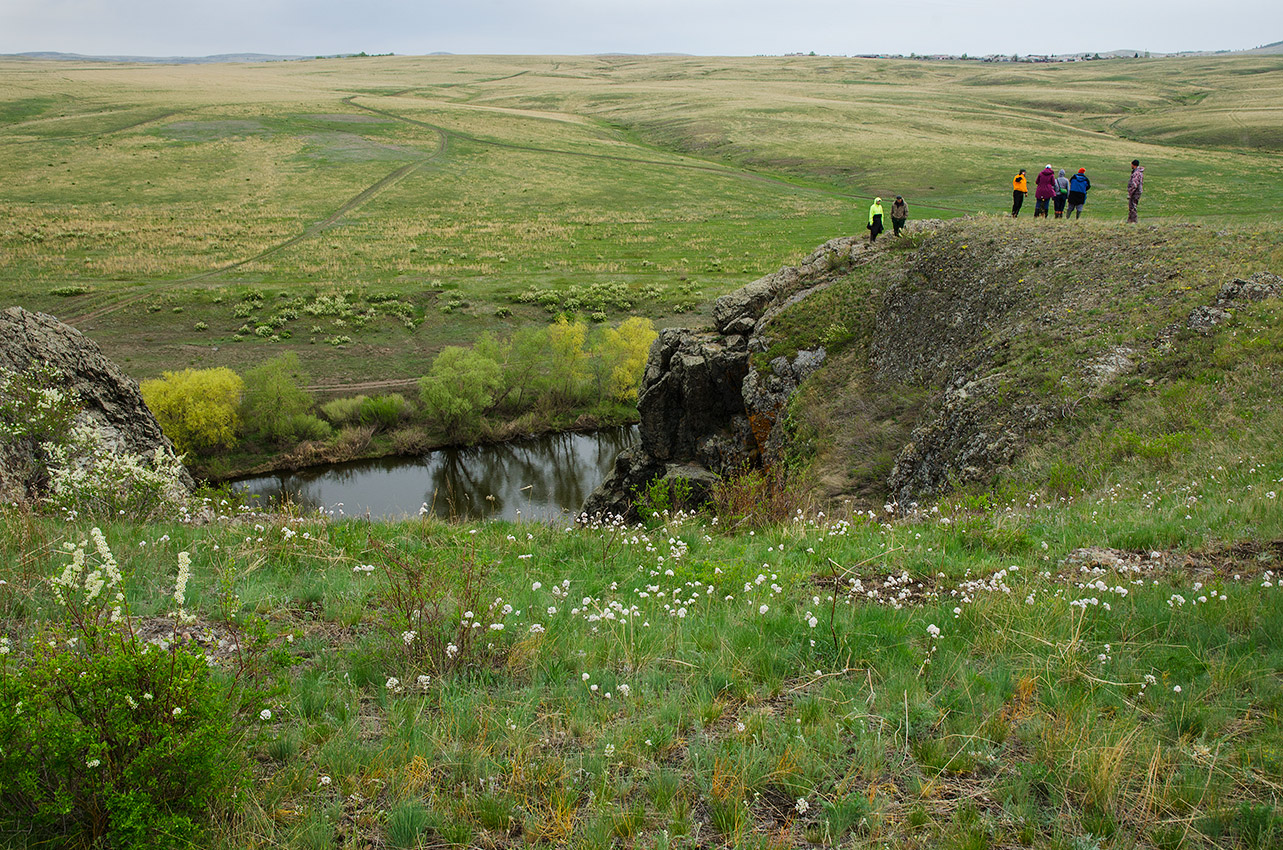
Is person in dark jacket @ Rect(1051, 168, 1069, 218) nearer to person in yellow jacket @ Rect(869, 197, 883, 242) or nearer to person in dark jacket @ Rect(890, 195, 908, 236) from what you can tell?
person in dark jacket @ Rect(890, 195, 908, 236)

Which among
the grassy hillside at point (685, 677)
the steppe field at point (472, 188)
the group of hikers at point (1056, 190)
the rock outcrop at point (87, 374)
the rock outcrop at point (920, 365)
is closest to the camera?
the grassy hillside at point (685, 677)

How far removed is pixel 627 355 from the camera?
4891 cm

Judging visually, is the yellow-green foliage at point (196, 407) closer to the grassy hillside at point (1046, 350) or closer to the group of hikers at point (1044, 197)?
the grassy hillside at point (1046, 350)

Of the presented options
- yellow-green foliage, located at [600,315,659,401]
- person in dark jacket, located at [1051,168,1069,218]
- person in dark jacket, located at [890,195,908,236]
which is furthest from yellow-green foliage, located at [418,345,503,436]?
person in dark jacket, located at [1051,168,1069,218]

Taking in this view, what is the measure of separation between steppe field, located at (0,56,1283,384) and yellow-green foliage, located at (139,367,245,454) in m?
7.29

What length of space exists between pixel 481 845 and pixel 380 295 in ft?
200

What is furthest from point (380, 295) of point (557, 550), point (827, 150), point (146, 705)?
point (827, 150)

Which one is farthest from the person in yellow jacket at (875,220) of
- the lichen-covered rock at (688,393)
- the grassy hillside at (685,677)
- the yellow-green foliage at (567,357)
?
the yellow-green foliage at (567,357)

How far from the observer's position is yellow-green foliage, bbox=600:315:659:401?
4847 centimetres

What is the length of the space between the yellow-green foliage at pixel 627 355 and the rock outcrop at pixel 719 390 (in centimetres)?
1891

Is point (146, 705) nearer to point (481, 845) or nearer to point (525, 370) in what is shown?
point (481, 845)

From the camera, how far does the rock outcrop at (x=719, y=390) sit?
2378 cm

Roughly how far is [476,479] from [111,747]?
131 feet

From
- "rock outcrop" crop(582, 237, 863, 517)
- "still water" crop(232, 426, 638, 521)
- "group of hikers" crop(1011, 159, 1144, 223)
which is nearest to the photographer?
"rock outcrop" crop(582, 237, 863, 517)
